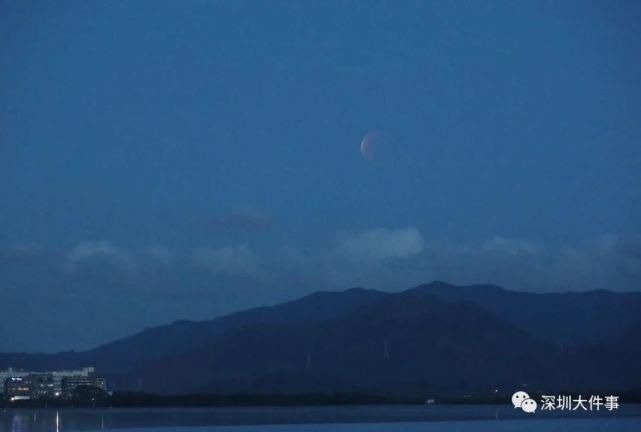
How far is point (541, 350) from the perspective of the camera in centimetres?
19875

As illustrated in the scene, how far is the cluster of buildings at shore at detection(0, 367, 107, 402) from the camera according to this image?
15150cm

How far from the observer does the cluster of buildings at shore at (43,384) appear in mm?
151500

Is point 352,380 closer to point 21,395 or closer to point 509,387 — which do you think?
point 509,387

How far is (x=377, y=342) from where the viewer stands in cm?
19888

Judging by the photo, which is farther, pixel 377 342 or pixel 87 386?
pixel 377 342

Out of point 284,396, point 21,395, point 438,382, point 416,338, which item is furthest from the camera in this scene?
point 416,338

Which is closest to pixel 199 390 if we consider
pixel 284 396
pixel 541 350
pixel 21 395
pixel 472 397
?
pixel 284 396

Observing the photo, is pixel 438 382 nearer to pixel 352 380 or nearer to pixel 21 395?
pixel 352 380

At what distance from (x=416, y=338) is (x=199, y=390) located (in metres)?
38.3

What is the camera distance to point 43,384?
157875mm

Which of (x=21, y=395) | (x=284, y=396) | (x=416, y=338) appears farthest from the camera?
(x=416, y=338)

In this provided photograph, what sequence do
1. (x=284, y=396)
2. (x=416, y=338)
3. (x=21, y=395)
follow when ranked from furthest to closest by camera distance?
(x=416, y=338)
(x=284, y=396)
(x=21, y=395)

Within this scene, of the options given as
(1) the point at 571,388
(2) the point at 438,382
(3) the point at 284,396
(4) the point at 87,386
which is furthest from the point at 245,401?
(1) the point at 571,388

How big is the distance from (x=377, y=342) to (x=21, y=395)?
6676 cm
